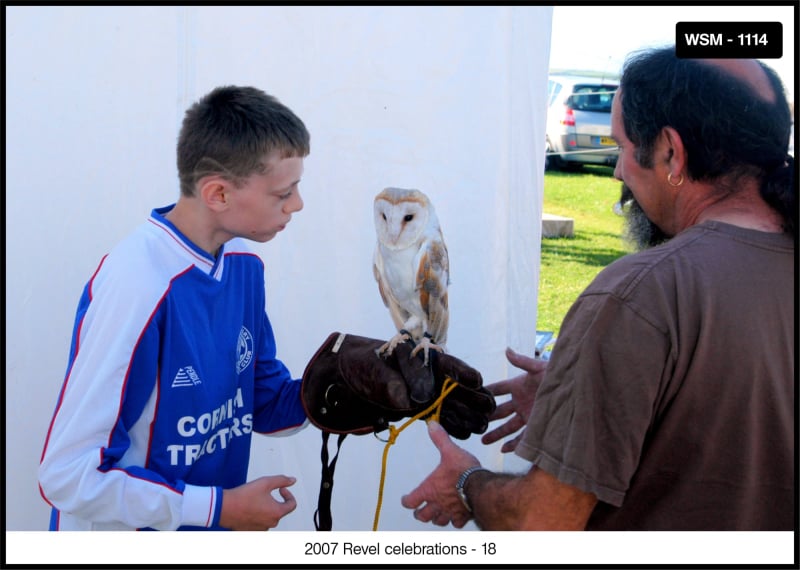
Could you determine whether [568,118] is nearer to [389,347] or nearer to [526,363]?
[526,363]

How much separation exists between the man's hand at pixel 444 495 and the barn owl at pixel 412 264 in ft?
1.21

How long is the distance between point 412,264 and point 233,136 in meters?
0.66

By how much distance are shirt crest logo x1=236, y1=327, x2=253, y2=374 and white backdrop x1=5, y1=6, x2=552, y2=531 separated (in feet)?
1.28

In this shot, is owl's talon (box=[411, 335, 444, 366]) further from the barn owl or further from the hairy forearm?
the hairy forearm

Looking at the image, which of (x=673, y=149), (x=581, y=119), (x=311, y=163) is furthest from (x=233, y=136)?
(x=581, y=119)

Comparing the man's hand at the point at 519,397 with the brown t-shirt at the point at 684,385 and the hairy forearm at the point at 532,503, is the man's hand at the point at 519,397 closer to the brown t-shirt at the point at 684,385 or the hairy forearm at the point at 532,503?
the hairy forearm at the point at 532,503

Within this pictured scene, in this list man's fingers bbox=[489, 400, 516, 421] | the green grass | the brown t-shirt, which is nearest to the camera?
the brown t-shirt

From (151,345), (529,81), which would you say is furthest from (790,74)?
(151,345)

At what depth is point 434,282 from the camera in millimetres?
1964

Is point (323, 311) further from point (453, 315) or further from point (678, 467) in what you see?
point (678, 467)

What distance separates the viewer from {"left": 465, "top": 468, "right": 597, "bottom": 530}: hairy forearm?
127cm

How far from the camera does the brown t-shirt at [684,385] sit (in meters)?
1.22

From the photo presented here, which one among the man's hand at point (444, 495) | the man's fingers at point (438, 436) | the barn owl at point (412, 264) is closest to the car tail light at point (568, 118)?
the barn owl at point (412, 264)

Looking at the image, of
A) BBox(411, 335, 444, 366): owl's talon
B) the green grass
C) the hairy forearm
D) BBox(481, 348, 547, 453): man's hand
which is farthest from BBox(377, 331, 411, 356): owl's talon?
the green grass
